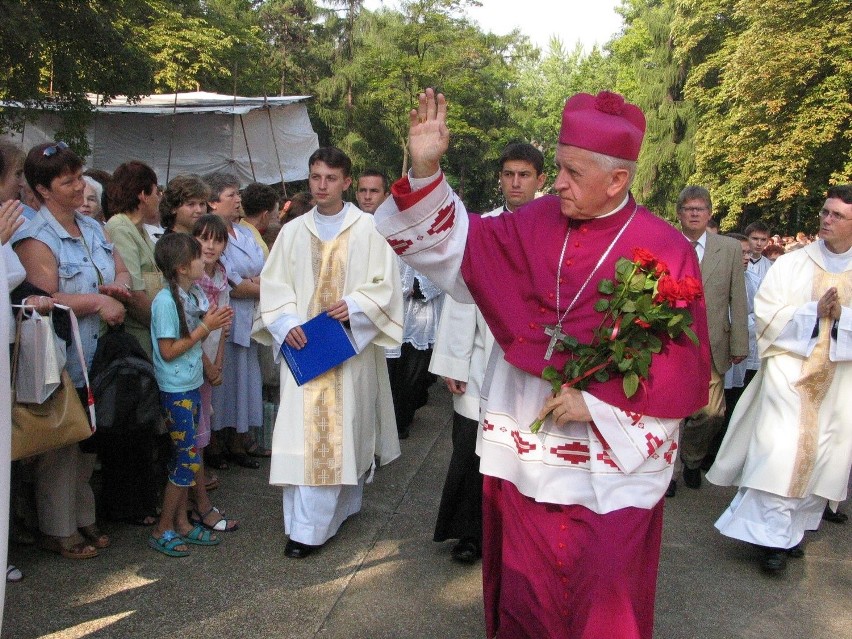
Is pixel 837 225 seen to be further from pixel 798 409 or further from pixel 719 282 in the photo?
pixel 719 282

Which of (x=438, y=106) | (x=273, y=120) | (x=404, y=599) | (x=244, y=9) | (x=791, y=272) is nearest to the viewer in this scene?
(x=438, y=106)

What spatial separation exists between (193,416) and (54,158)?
154cm

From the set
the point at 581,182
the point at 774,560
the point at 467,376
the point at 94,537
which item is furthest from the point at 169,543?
the point at 774,560

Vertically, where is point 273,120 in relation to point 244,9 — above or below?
below

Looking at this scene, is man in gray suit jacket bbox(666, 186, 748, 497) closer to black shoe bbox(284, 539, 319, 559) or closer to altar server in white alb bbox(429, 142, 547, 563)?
altar server in white alb bbox(429, 142, 547, 563)

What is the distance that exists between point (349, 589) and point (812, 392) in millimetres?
2908

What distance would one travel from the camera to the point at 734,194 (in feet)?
96.5

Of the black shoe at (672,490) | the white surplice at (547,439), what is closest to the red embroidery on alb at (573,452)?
the white surplice at (547,439)

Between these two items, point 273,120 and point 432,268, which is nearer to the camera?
point 432,268

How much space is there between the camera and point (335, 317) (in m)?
4.96

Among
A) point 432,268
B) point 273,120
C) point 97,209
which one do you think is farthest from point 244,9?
point 432,268

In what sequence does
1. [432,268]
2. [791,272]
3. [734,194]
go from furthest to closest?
[734,194]
[791,272]
[432,268]

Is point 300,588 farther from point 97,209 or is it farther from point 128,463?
point 97,209

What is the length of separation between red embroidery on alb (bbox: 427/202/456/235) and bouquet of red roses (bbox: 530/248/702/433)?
22.0 inches
